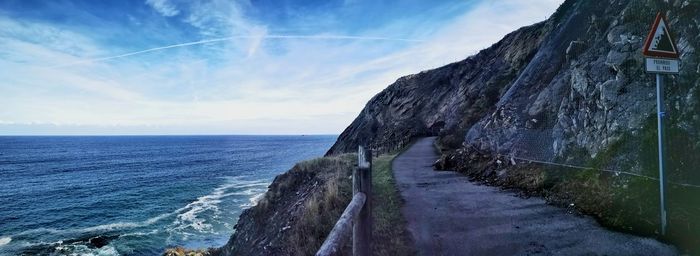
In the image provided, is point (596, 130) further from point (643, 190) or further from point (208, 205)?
point (208, 205)

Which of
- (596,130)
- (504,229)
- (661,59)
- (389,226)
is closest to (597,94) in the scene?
(596,130)

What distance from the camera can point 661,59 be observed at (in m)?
5.51

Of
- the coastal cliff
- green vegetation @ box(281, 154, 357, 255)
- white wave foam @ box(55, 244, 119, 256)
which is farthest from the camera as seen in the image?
white wave foam @ box(55, 244, 119, 256)

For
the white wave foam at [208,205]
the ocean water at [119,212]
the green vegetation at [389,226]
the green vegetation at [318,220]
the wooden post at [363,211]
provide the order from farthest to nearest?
the white wave foam at [208,205] < the ocean water at [119,212] < the green vegetation at [318,220] < the green vegetation at [389,226] < the wooden post at [363,211]

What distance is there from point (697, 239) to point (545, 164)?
16.5 feet

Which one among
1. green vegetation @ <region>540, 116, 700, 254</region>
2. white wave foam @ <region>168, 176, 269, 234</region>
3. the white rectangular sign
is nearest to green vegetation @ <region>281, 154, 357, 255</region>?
green vegetation @ <region>540, 116, 700, 254</region>

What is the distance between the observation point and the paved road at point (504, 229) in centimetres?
547

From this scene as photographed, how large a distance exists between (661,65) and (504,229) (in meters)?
3.51

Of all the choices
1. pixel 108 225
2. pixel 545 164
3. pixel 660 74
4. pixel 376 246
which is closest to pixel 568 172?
pixel 545 164

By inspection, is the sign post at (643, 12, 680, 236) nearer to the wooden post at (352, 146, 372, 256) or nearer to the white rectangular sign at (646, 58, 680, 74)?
the white rectangular sign at (646, 58, 680, 74)

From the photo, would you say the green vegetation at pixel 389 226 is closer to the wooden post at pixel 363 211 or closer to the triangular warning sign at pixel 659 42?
the wooden post at pixel 363 211

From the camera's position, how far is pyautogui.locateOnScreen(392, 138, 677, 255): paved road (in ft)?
18.0

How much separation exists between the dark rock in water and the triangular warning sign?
26.7 metres

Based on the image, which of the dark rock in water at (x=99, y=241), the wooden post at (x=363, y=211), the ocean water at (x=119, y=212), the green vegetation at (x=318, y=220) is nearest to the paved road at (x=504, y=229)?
the green vegetation at (x=318, y=220)
